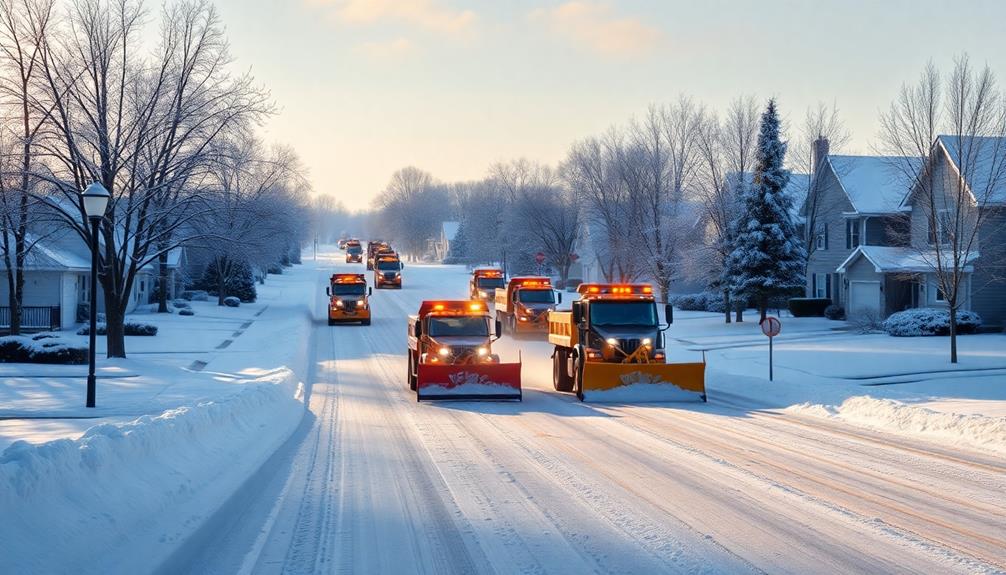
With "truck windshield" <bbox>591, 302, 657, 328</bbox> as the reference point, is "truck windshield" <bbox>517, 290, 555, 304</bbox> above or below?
above

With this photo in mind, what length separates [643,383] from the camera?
71.4 feet

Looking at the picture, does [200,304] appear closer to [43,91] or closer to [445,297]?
[445,297]

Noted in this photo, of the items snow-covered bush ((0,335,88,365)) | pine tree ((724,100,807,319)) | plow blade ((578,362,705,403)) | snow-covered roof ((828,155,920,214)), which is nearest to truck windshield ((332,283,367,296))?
pine tree ((724,100,807,319))

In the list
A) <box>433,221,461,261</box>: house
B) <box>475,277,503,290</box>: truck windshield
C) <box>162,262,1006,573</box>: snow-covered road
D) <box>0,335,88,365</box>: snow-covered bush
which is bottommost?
<box>162,262,1006,573</box>: snow-covered road

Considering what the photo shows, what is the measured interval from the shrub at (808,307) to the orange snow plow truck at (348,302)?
71.9ft

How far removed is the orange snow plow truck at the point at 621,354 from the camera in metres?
21.8

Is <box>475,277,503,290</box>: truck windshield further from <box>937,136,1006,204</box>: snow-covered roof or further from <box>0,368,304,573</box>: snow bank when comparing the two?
<box>0,368,304,573</box>: snow bank

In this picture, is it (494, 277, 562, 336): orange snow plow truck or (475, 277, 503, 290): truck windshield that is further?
(475, 277, 503, 290): truck windshield

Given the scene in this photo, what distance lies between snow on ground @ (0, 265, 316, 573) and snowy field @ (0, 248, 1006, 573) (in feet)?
0.11

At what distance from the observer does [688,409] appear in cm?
2012

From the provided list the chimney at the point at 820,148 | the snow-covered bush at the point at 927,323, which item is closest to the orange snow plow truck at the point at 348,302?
the snow-covered bush at the point at 927,323

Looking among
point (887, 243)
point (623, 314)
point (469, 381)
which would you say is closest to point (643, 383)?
point (623, 314)

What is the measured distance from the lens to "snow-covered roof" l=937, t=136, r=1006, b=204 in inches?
1147

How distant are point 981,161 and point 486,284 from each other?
30.3 metres
